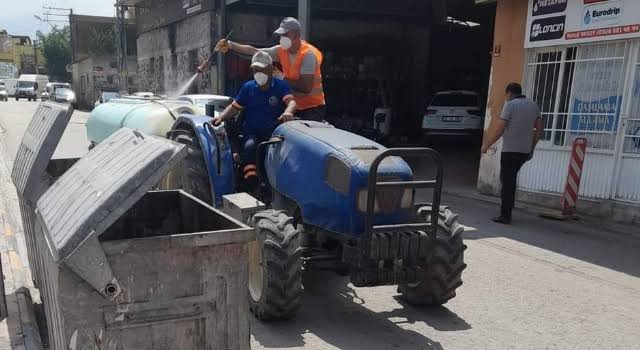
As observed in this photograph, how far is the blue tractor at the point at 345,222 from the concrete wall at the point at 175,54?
667 inches

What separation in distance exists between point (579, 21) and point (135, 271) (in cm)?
836

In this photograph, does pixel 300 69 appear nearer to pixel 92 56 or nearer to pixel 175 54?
pixel 175 54

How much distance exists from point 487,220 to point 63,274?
22.6 ft

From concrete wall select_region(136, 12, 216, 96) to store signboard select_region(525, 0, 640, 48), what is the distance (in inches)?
542

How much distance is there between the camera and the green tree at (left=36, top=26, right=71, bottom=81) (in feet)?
200

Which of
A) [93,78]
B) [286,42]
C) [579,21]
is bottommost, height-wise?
[93,78]

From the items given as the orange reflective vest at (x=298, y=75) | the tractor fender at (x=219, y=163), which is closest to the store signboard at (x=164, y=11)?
the orange reflective vest at (x=298, y=75)

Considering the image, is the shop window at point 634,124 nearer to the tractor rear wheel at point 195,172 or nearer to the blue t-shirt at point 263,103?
the blue t-shirt at point 263,103

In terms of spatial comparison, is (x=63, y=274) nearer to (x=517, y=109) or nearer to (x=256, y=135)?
(x=256, y=135)

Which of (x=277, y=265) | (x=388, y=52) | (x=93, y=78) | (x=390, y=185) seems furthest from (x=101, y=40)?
(x=390, y=185)

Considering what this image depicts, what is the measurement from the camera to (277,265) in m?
3.50

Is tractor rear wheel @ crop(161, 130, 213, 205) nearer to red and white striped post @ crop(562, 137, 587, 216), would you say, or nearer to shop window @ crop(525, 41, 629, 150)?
red and white striped post @ crop(562, 137, 587, 216)

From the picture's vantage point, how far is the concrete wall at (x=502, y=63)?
9.09 m

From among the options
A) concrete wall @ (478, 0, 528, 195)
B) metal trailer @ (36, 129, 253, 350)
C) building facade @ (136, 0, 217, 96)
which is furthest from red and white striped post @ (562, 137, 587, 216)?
building facade @ (136, 0, 217, 96)
